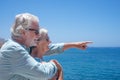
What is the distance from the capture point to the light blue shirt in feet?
6.15

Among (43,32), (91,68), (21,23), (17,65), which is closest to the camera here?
(17,65)

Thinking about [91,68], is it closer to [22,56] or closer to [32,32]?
[32,32]

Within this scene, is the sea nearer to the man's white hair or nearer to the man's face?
the man's white hair

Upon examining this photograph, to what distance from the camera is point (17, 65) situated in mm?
1871

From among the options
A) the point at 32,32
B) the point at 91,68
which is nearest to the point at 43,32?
the point at 32,32

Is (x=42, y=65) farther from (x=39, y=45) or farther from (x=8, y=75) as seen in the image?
(x=39, y=45)

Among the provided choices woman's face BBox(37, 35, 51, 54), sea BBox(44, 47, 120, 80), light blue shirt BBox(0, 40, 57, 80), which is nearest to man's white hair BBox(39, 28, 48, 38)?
woman's face BBox(37, 35, 51, 54)

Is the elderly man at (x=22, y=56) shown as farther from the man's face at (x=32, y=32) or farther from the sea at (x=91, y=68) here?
the sea at (x=91, y=68)

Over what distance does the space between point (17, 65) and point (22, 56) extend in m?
0.06

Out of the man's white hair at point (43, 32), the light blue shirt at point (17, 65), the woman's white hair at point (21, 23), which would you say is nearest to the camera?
the light blue shirt at point (17, 65)

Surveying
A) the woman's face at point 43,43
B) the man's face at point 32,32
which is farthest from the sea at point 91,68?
the man's face at point 32,32

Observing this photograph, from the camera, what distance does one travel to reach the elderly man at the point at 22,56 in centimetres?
188

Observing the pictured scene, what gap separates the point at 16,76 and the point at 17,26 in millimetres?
318

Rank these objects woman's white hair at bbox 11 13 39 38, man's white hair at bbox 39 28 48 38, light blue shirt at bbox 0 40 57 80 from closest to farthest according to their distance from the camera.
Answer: light blue shirt at bbox 0 40 57 80
woman's white hair at bbox 11 13 39 38
man's white hair at bbox 39 28 48 38
